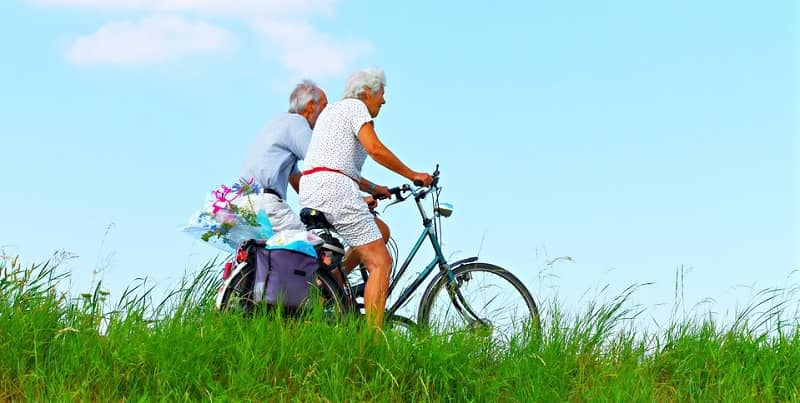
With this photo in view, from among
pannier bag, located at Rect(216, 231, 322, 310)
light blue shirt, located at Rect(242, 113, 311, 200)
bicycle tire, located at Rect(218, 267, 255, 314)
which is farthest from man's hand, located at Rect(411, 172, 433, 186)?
bicycle tire, located at Rect(218, 267, 255, 314)

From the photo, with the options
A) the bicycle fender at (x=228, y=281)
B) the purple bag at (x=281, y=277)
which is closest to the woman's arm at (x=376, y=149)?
the purple bag at (x=281, y=277)

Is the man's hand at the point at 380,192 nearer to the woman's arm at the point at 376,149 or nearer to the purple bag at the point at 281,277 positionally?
the woman's arm at the point at 376,149

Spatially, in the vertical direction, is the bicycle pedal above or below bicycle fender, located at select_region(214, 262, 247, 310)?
above

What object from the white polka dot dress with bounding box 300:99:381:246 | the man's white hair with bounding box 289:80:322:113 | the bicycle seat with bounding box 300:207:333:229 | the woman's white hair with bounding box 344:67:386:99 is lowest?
the bicycle seat with bounding box 300:207:333:229

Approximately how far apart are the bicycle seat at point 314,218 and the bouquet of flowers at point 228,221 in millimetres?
666

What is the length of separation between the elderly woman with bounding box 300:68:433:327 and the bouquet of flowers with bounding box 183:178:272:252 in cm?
70

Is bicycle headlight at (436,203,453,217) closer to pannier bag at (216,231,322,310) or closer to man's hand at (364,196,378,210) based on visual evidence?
man's hand at (364,196,378,210)

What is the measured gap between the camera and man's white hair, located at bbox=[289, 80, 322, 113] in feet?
28.6

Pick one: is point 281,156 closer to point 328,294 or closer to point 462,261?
point 328,294

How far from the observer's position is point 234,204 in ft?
26.8

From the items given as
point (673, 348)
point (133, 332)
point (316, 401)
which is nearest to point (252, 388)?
point (316, 401)

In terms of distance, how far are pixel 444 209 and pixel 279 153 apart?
1431mm

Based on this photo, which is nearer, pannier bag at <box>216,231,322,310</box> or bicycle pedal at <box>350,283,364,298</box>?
pannier bag at <box>216,231,322,310</box>

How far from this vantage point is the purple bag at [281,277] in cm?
743
